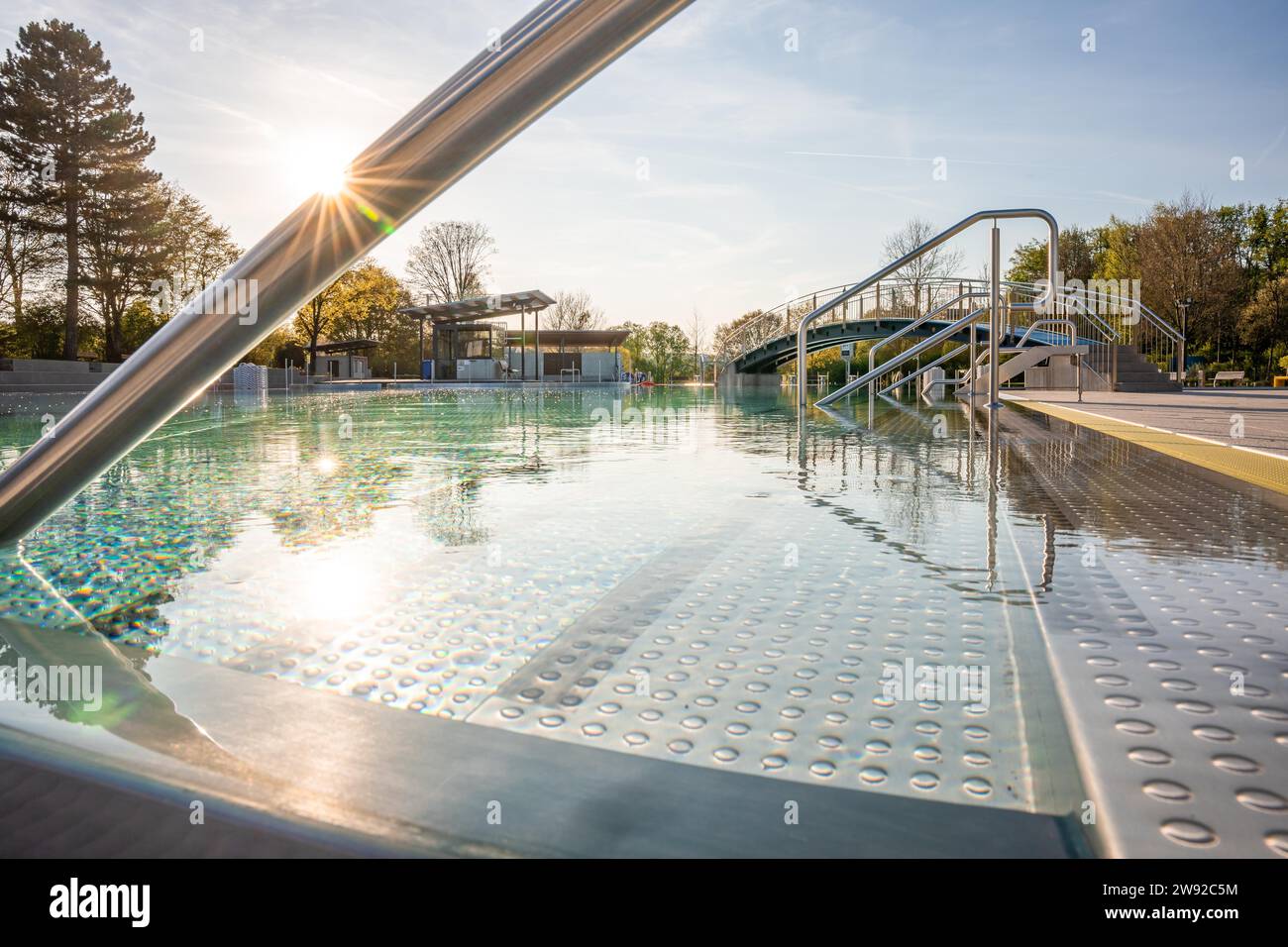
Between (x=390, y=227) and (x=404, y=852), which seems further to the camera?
(x=390, y=227)

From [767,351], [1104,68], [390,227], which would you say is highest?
[1104,68]

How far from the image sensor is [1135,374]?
1880 cm

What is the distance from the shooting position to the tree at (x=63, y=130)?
28.3m

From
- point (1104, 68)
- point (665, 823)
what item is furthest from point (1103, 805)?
point (1104, 68)

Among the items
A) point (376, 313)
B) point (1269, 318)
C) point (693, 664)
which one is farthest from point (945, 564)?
point (376, 313)

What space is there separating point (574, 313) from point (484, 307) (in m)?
28.4

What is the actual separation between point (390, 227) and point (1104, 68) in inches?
1379

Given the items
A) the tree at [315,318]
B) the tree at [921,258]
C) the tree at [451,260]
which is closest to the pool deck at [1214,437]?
the tree at [921,258]

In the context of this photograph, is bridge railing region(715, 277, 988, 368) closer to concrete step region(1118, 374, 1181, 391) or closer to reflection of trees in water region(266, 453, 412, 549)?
concrete step region(1118, 374, 1181, 391)

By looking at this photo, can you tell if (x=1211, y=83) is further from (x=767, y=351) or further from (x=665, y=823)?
(x=665, y=823)

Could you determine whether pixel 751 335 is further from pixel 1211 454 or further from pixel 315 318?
pixel 1211 454

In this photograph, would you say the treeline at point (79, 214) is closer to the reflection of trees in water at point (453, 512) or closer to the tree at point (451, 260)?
the tree at point (451, 260)

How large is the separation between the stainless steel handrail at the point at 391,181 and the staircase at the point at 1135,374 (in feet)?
67.6

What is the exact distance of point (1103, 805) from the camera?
1.00 m
